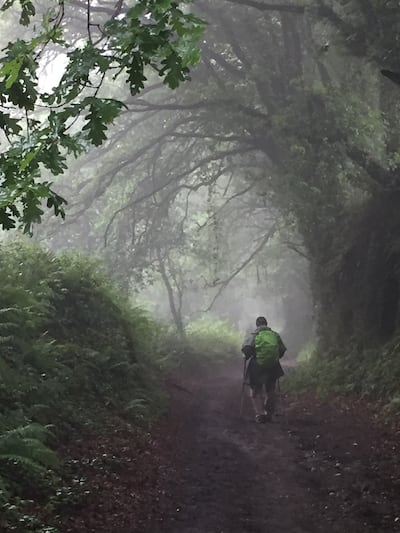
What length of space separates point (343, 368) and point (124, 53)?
11353 mm

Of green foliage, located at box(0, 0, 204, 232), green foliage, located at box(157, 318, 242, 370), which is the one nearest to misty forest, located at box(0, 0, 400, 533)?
green foliage, located at box(0, 0, 204, 232)

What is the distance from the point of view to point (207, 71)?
720 inches

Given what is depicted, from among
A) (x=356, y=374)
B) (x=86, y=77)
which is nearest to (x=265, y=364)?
(x=356, y=374)

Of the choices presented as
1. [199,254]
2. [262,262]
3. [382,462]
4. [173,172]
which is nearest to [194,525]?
[382,462]

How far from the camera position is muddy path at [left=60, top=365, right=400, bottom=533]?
5820mm

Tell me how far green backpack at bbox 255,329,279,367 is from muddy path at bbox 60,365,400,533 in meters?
1.36

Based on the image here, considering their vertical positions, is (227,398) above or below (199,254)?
below

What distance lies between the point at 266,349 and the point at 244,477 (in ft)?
14.8

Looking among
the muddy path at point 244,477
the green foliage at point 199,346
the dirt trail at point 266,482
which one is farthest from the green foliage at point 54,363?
the green foliage at point 199,346

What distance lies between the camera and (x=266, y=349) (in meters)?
11.8

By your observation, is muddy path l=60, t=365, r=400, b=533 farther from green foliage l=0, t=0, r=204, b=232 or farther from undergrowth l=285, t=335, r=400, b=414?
green foliage l=0, t=0, r=204, b=232

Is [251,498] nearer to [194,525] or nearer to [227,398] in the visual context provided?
[194,525]

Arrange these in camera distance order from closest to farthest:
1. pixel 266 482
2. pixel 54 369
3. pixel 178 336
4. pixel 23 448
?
pixel 23 448, pixel 266 482, pixel 54 369, pixel 178 336

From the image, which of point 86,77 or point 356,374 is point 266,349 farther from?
point 86,77
